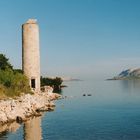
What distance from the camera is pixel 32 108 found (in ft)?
194

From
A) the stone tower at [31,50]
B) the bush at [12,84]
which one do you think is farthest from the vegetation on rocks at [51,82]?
the bush at [12,84]

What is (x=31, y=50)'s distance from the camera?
259 ft

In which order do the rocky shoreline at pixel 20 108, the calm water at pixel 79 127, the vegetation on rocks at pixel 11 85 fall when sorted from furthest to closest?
the vegetation on rocks at pixel 11 85 < the rocky shoreline at pixel 20 108 < the calm water at pixel 79 127

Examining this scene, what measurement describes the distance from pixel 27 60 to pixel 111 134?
42498 millimetres

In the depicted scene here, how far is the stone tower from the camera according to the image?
7875 centimetres

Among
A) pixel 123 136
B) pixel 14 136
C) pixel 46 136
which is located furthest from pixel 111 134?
Result: pixel 14 136

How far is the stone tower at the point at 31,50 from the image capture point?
7875 cm

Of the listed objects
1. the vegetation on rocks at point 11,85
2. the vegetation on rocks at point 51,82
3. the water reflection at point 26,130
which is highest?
the vegetation on rocks at point 51,82

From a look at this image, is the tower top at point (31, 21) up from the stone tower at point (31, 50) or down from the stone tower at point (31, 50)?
up

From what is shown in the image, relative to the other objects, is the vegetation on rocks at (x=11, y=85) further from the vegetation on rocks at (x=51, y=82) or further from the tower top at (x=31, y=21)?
the vegetation on rocks at (x=51, y=82)

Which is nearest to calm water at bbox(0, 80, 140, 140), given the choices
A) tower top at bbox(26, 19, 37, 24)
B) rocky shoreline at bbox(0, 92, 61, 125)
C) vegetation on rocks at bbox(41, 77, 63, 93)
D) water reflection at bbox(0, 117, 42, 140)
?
water reflection at bbox(0, 117, 42, 140)

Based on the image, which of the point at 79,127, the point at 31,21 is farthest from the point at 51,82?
the point at 79,127

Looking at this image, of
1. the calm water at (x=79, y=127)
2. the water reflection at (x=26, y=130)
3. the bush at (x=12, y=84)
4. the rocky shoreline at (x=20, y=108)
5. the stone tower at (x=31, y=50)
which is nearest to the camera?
the calm water at (x=79, y=127)

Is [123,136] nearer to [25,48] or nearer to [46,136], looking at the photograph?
[46,136]
